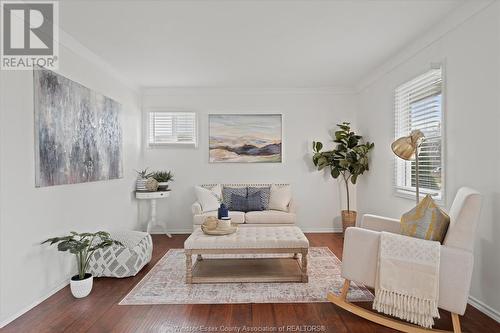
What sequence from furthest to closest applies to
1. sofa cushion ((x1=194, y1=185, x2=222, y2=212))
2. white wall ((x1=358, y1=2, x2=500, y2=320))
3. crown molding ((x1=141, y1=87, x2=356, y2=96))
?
crown molding ((x1=141, y1=87, x2=356, y2=96)) → sofa cushion ((x1=194, y1=185, x2=222, y2=212)) → white wall ((x1=358, y1=2, x2=500, y2=320))

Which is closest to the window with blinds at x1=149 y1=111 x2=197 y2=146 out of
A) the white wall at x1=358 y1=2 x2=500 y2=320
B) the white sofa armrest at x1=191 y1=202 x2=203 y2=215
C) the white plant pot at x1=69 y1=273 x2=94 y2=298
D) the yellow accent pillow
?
the white sofa armrest at x1=191 y1=202 x2=203 y2=215

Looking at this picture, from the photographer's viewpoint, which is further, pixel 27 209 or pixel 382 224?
pixel 382 224

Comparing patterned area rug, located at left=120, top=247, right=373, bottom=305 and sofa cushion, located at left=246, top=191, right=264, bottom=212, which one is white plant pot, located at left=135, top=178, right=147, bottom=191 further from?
patterned area rug, located at left=120, top=247, right=373, bottom=305

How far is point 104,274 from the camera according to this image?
10.7 ft

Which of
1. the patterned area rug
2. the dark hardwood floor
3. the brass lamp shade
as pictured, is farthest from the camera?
the brass lamp shade

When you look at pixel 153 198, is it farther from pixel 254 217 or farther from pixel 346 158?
pixel 346 158

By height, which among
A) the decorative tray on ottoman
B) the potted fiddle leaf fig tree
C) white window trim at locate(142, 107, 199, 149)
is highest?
white window trim at locate(142, 107, 199, 149)

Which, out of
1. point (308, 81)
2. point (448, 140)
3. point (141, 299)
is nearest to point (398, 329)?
point (448, 140)

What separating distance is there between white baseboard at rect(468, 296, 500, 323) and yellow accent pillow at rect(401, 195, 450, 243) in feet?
2.54

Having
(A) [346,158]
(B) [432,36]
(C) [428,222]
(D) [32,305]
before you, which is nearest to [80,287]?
(D) [32,305]

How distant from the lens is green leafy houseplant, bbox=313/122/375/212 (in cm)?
493

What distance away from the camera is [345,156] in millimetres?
5156

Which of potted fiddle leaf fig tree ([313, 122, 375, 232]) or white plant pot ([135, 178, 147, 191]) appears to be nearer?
potted fiddle leaf fig tree ([313, 122, 375, 232])

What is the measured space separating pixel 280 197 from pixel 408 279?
294cm
